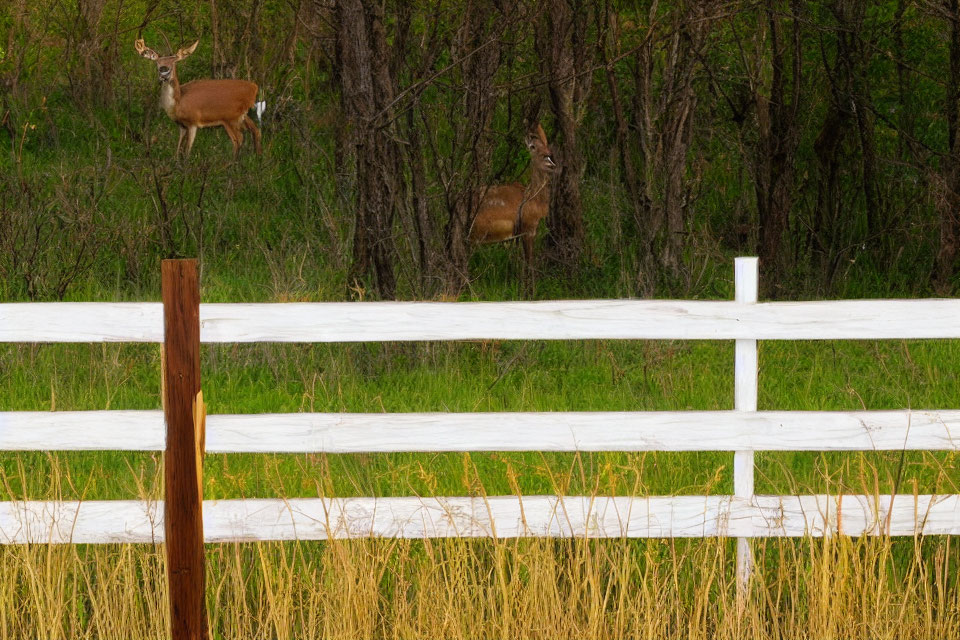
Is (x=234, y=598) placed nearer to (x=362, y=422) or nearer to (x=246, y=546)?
(x=246, y=546)

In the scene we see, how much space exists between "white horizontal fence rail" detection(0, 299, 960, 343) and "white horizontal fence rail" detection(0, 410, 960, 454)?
0.27 meters

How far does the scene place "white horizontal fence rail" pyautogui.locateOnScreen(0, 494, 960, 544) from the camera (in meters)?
4.17

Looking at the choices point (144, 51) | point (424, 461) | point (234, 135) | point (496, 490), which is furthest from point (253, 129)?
point (496, 490)

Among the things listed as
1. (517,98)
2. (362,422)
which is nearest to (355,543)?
(362,422)

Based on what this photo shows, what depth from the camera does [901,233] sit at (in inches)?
444

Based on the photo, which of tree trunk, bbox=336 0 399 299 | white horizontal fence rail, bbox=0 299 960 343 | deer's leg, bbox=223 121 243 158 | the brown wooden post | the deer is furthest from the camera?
deer's leg, bbox=223 121 243 158

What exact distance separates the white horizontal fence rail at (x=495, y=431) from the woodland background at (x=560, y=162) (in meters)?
3.54

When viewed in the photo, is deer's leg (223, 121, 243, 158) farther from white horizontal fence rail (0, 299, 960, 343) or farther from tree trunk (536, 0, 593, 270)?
white horizontal fence rail (0, 299, 960, 343)

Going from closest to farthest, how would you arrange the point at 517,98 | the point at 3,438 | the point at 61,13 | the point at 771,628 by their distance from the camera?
the point at 3,438
the point at 771,628
the point at 517,98
the point at 61,13

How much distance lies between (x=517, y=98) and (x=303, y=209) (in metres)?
2.83

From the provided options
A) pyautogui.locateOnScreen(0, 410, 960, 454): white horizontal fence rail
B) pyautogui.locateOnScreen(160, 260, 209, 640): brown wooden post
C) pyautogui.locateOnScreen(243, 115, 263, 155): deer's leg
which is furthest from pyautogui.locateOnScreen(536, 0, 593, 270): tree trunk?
pyautogui.locateOnScreen(160, 260, 209, 640): brown wooden post

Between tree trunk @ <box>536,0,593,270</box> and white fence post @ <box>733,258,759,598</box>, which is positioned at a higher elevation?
tree trunk @ <box>536,0,593,270</box>

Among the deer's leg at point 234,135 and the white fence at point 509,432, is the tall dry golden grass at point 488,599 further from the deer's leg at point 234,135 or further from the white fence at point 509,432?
the deer's leg at point 234,135

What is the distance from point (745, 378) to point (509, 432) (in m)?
0.84
